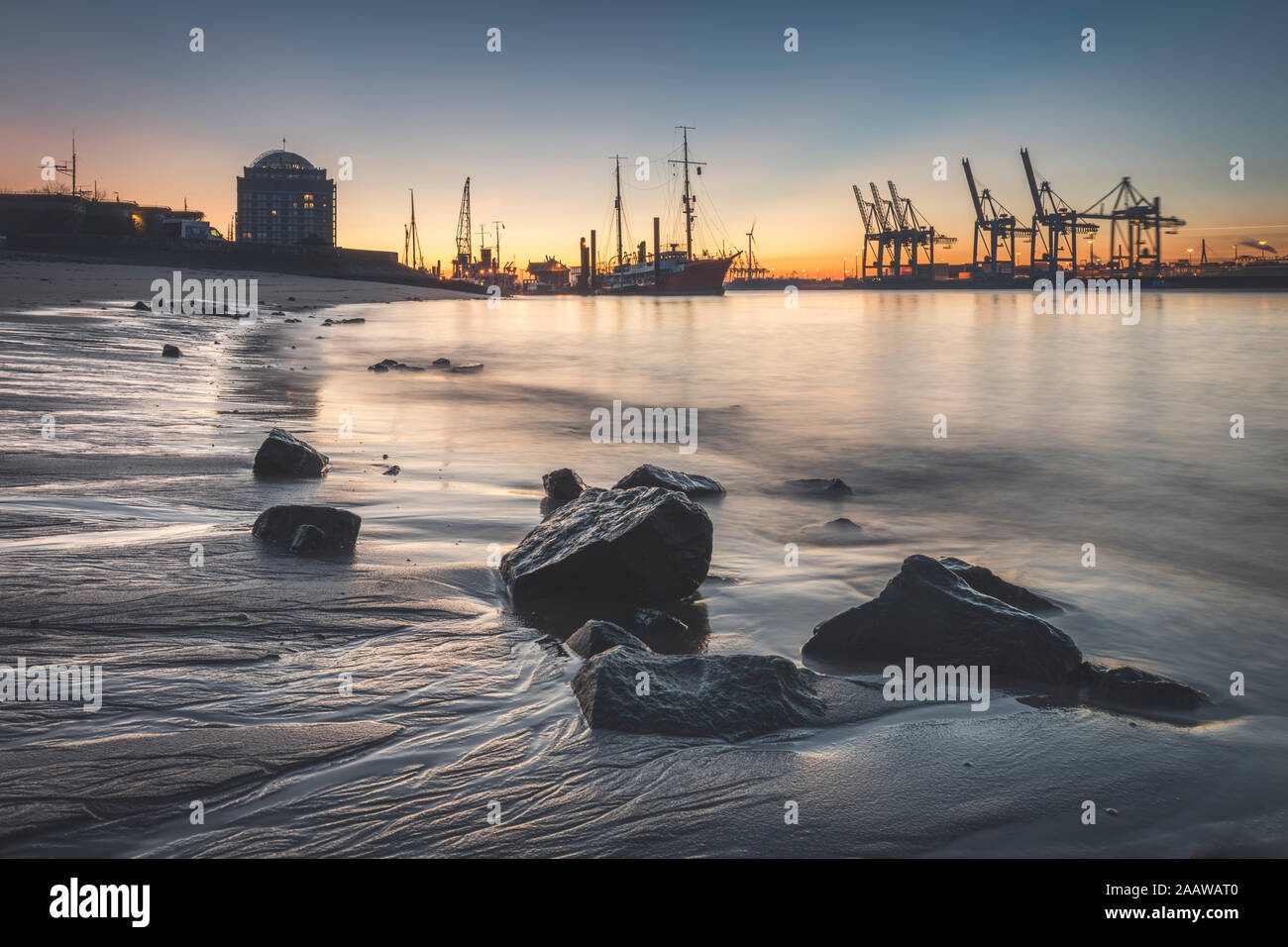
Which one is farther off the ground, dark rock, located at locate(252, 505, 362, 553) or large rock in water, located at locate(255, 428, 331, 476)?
large rock in water, located at locate(255, 428, 331, 476)

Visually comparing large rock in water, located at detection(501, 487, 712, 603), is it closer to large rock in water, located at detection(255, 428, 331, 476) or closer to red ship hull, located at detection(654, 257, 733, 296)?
large rock in water, located at detection(255, 428, 331, 476)

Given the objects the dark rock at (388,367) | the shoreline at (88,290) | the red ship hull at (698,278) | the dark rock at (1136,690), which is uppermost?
the red ship hull at (698,278)

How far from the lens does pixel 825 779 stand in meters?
2.72

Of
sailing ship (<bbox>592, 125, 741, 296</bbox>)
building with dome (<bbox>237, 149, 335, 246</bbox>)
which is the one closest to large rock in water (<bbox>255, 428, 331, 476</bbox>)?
sailing ship (<bbox>592, 125, 741, 296</bbox>)

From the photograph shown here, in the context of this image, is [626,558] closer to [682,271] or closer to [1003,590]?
[1003,590]

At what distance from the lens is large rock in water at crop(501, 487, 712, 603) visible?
4.30 meters

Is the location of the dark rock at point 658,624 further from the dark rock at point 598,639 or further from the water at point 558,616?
the dark rock at point 598,639

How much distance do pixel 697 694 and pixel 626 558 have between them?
1.26m

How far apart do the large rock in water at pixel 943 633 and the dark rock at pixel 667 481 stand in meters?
1.90

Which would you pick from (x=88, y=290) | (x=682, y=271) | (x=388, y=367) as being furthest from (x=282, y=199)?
(x=388, y=367)

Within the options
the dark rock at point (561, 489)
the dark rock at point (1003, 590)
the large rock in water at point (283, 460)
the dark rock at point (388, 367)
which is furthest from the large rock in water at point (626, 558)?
the dark rock at point (388, 367)

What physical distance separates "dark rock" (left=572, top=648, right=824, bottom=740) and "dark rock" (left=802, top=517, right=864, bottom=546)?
9.19 feet

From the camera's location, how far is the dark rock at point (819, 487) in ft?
25.9
